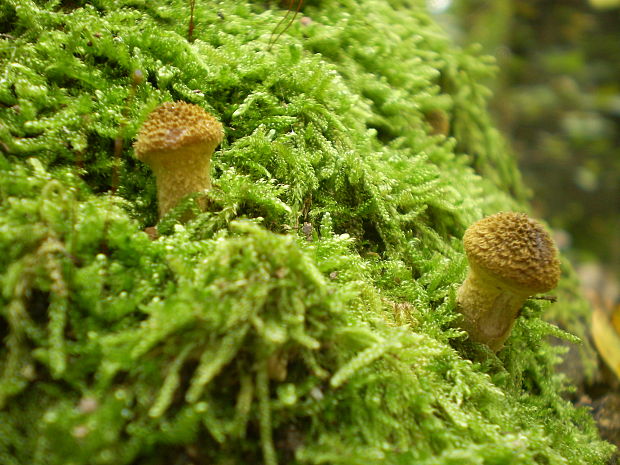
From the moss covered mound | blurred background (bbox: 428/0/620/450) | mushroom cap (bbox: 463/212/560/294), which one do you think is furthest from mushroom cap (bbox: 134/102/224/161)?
blurred background (bbox: 428/0/620/450)

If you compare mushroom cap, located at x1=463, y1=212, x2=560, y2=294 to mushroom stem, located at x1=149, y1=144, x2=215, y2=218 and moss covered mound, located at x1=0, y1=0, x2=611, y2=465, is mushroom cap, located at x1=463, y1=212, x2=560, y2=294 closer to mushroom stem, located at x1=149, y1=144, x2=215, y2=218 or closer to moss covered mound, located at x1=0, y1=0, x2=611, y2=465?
moss covered mound, located at x1=0, y1=0, x2=611, y2=465

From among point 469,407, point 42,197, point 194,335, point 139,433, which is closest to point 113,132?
point 42,197

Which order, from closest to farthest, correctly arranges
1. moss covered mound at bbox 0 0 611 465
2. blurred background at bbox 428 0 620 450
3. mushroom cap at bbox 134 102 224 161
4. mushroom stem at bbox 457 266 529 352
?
moss covered mound at bbox 0 0 611 465
mushroom cap at bbox 134 102 224 161
mushroom stem at bbox 457 266 529 352
blurred background at bbox 428 0 620 450

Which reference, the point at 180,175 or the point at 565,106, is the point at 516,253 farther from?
the point at 565,106

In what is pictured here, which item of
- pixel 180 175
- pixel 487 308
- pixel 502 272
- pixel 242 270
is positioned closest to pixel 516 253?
pixel 502 272

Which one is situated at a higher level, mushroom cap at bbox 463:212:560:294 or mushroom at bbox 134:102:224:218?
mushroom at bbox 134:102:224:218

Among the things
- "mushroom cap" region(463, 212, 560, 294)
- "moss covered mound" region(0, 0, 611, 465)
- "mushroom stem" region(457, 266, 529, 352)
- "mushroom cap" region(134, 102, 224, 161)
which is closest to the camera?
"moss covered mound" region(0, 0, 611, 465)

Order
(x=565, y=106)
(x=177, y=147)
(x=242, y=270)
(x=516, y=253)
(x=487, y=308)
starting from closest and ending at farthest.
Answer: (x=242, y=270) < (x=177, y=147) < (x=516, y=253) < (x=487, y=308) < (x=565, y=106)
